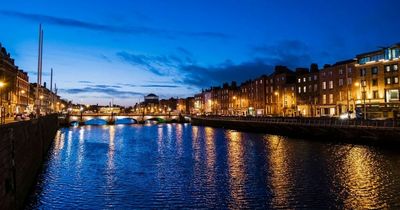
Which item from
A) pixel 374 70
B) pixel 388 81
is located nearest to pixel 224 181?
pixel 388 81

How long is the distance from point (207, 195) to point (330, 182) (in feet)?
37.5

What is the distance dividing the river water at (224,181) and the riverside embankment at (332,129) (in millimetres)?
7260

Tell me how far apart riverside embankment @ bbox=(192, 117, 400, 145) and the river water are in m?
7.26

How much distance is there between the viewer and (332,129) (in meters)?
73.1

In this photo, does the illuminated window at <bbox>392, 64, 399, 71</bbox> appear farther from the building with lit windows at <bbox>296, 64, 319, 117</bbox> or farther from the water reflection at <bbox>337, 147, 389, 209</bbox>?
the water reflection at <bbox>337, 147, 389, 209</bbox>

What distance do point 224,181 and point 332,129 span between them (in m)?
45.2

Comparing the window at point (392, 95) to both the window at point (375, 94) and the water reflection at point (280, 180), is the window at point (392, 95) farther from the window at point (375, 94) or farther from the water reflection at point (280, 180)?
the water reflection at point (280, 180)

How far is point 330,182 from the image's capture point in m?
33.0

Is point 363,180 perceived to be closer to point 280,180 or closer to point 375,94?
point 280,180

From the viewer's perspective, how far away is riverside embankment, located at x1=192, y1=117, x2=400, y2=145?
58422mm

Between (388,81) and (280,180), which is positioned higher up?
(388,81)

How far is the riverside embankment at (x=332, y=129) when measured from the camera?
58422 millimetres

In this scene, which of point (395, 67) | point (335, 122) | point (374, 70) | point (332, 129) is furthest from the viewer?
point (374, 70)

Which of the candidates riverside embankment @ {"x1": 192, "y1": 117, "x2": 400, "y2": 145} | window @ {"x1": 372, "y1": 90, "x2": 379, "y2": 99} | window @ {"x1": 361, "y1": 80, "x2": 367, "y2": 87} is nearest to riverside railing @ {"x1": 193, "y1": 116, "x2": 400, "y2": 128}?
riverside embankment @ {"x1": 192, "y1": 117, "x2": 400, "y2": 145}
